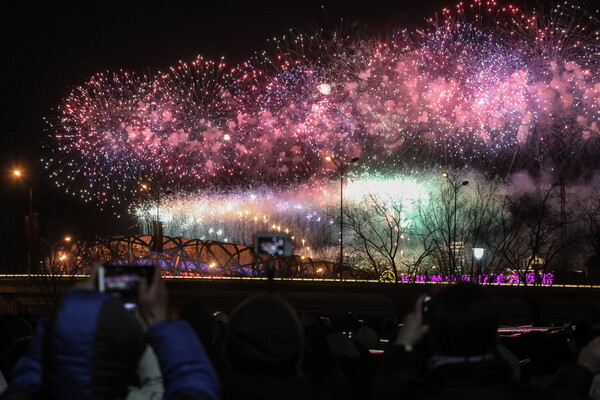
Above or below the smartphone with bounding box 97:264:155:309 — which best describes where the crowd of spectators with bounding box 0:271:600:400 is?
below

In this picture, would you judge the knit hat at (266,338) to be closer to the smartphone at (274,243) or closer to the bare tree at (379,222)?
the smartphone at (274,243)

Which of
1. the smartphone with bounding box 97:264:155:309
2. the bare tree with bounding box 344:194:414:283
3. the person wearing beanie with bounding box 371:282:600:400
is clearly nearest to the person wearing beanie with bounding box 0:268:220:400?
the smartphone with bounding box 97:264:155:309

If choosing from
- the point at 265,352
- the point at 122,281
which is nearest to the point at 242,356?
the point at 265,352

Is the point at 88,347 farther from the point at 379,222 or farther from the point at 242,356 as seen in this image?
the point at 379,222

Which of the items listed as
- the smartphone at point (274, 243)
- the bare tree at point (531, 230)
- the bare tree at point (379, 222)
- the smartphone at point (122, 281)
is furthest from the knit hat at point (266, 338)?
the bare tree at point (531, 230)

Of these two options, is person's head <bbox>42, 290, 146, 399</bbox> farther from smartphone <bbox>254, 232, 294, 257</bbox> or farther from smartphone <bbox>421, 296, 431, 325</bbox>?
smartphone <bbox>254, 232, 294, 257</bbox>

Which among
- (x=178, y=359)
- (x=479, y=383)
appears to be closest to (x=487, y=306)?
(x=479, y=383)

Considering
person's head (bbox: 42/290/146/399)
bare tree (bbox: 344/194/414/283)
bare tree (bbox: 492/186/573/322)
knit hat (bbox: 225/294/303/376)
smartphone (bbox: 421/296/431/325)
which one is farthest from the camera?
bare tree (bbox: 344/194/414/283)
